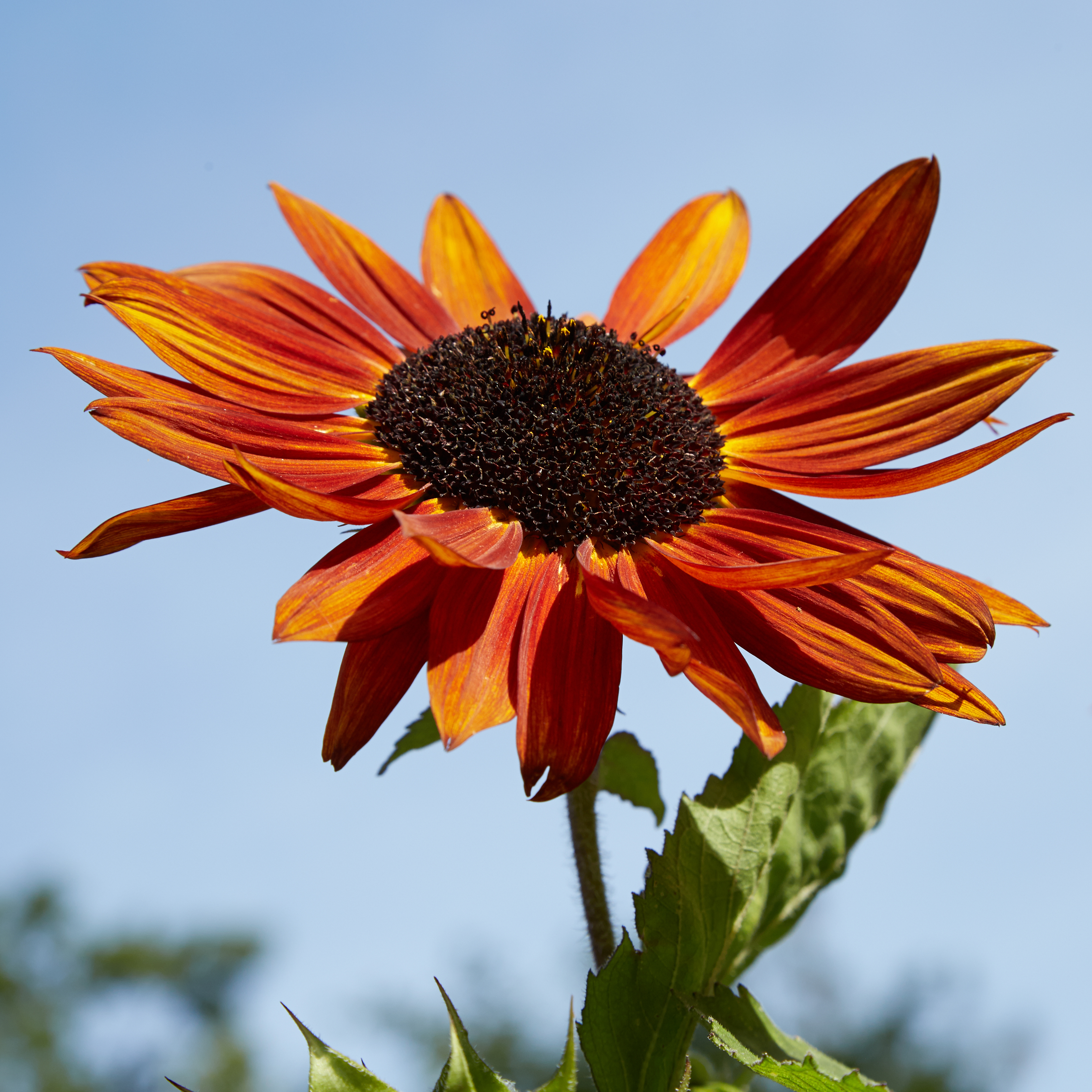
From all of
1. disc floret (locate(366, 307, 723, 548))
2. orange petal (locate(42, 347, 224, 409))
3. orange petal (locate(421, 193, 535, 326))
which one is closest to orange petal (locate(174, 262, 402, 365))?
disc floret (locate(366, 307, 723, 548))

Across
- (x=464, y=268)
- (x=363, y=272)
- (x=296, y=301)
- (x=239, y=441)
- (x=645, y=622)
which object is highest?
(x=464, y=268)

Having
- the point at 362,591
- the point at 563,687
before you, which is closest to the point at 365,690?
the point at 362,591

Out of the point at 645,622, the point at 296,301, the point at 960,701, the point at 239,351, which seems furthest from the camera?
the point at 296,301

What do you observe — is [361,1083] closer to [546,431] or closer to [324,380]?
[546,431]

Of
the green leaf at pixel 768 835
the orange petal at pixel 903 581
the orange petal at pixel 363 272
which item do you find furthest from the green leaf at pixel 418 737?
the orange petal at pixel 363 272

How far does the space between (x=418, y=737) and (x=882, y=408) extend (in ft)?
4.40

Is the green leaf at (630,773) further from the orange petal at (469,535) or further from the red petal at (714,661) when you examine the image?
the orange petal at (469,535)

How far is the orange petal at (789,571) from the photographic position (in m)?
1.82

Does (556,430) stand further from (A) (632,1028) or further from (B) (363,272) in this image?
A: (A) (632,1028)

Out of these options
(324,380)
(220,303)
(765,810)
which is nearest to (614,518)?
(765,810)

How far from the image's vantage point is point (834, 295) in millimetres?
2867

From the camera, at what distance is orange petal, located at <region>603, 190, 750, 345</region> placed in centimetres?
328

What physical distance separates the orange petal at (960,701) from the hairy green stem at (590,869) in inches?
28.5

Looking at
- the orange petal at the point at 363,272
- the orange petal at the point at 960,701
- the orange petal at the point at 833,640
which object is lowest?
the orange petal at the point at 960,701
